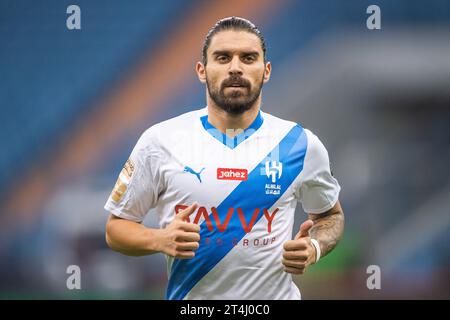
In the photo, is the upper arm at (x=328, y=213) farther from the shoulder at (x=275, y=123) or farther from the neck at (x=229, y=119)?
the neck at (x=229, y=119)

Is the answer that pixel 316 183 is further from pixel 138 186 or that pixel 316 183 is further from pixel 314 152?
pixel 138 186

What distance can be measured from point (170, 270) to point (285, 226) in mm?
652

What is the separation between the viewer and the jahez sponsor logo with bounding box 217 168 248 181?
10.2ft

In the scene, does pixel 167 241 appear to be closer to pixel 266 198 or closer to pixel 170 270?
pixel 170 270

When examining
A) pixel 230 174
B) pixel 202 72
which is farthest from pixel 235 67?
pixel 230 174

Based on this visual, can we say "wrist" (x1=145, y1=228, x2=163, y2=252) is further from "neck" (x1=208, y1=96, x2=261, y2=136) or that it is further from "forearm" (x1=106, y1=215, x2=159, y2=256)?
"neck" (x1=208, y1=96, x2=261, y2=136)

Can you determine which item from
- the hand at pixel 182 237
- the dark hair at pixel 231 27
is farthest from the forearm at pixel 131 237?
the dark hair at pixel 231 27

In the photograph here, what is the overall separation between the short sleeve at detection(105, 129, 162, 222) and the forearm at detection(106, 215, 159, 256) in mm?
57

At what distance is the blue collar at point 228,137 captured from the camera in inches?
127

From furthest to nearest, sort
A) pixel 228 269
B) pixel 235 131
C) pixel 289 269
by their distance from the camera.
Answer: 1. pixel 235 131
2. pixel 228 269
3. pixel 289 269

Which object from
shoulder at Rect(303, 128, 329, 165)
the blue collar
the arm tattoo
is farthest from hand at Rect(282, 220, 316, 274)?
the blue collar

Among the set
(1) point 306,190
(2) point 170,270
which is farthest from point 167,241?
(1) point 306,190

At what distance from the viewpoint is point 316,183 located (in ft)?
10.8

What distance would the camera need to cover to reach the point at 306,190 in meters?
3.30
